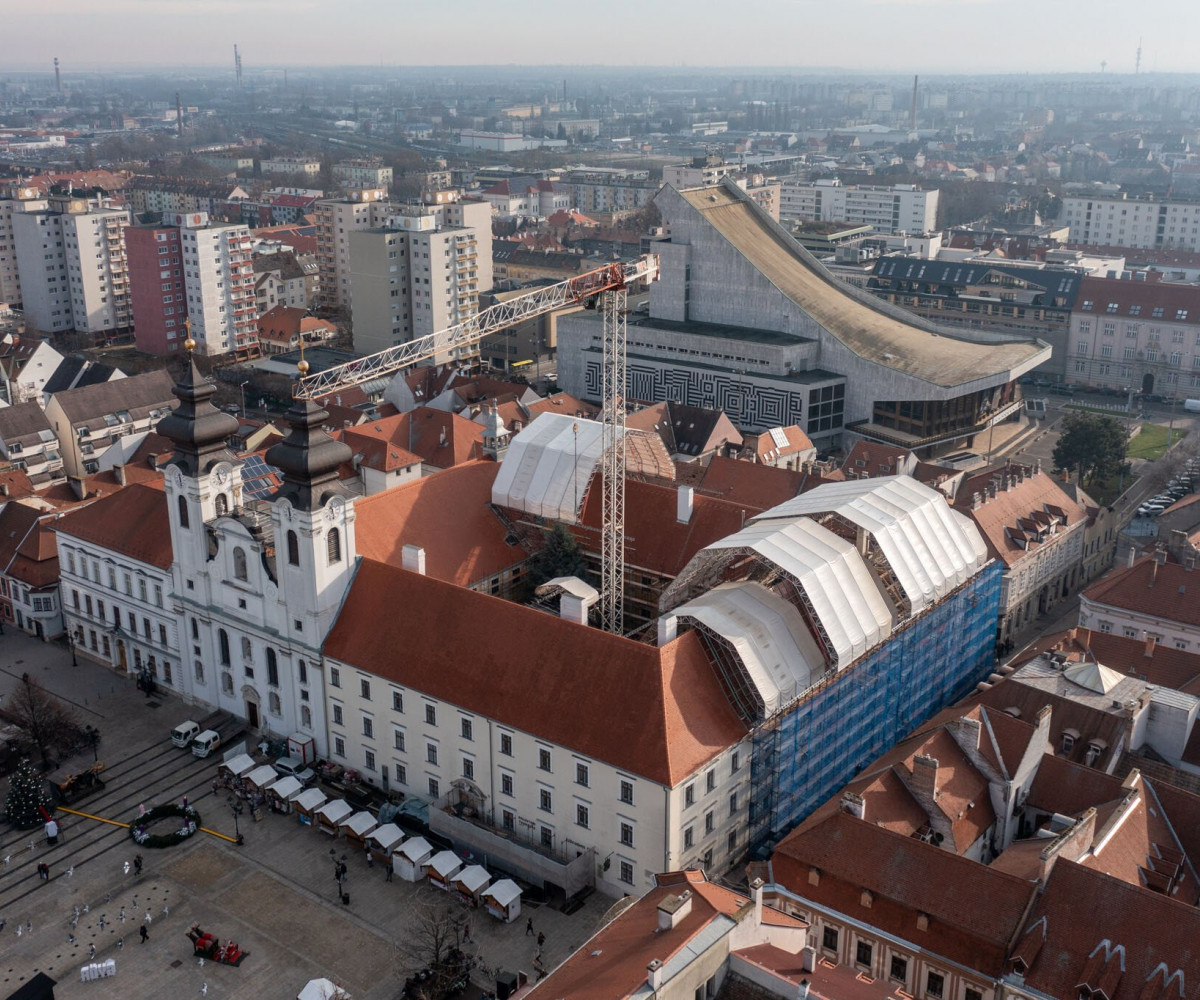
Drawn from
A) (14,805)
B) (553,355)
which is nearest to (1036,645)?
(14,805)

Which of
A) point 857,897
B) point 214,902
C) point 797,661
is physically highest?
point 797,661

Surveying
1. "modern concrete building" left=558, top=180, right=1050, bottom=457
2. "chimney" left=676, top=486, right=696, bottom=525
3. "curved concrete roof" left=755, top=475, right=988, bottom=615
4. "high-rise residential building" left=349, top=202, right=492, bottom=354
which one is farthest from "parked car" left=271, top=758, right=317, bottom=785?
"high-rise residential building" left=349, top=202, right=492, bottom=354

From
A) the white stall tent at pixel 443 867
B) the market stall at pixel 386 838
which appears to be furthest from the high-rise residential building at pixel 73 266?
the white stall tent at pixel 443 867

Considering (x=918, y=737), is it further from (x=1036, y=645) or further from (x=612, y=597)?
(x=612, y=597)

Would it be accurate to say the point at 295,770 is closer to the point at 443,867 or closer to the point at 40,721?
the point at 443,867

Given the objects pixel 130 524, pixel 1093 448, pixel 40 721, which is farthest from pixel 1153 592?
pixel 40 721

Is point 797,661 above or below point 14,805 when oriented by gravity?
above
